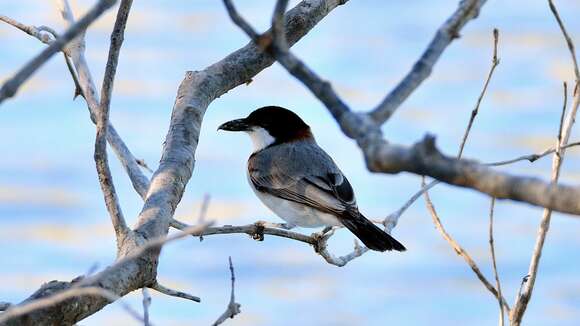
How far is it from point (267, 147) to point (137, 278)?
406 cm

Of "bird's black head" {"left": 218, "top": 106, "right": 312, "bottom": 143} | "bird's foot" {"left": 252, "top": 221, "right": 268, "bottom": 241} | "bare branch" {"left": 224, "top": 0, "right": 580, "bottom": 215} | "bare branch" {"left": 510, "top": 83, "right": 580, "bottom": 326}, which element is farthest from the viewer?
"bird's black head" {"left": 218, "top": 106, "right": 312, "bottom": 143}

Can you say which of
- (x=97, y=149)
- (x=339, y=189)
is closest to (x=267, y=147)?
(x=339, y=189)

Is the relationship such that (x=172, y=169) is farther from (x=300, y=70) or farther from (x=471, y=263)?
(x=300, y=70)

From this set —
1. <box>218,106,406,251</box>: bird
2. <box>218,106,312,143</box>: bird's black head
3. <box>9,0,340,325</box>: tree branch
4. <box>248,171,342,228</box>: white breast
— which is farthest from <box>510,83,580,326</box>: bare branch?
<box>218,106,312,143</box>: bird's black head

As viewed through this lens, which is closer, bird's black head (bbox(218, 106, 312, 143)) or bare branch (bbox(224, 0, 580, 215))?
bare branch (bbox(224, 0, 580, 215))

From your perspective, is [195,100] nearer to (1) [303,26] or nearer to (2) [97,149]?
(1) [303,26]

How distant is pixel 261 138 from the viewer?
7.63 m

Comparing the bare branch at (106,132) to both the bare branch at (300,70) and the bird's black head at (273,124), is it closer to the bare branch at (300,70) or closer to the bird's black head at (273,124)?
the bare branch at (300,70)

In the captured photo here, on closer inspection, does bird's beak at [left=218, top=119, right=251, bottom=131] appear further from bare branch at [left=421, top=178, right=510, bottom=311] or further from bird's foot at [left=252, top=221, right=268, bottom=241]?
bare branch at [left=421, top=178, right=510, bottom=311]

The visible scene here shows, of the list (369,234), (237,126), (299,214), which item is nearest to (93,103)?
(369,234)

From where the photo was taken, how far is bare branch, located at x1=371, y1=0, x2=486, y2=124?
234 centimetres

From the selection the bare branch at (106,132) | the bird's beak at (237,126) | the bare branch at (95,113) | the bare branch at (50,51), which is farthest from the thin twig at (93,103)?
→ the bare branch at (50,51)

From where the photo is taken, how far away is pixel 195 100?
5234mm

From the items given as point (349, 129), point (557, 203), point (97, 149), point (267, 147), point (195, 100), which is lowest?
point (557, 203)
